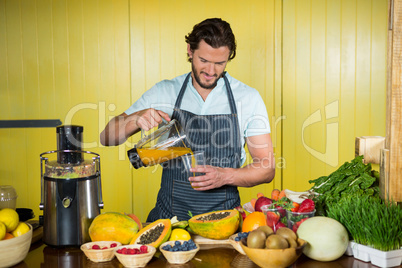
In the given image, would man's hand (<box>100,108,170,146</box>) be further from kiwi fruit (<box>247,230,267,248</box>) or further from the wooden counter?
kiwi fruit (<box>247,230,267,248</box>)

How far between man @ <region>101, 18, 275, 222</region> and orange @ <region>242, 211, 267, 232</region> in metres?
0.82

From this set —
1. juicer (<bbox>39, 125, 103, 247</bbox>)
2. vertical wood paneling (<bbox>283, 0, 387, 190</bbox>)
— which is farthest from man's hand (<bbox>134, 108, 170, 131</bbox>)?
vertical wood paneling (<bbox>283, 0, 387, 190</bbox>)

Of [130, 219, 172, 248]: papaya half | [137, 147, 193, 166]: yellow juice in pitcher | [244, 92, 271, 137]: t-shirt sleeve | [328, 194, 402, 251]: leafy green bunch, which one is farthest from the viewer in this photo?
[244, 92, 271, 137]: t-shirt sleeve

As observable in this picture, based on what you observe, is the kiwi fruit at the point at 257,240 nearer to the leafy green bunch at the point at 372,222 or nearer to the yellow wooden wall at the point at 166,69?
the leafy green bunch at the point at 372,222

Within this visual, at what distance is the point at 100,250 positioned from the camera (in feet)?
5.11

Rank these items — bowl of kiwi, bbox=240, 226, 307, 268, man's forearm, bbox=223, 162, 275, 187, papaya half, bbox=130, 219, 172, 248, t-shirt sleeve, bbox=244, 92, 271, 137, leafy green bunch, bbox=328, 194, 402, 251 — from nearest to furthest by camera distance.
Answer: bowl of kiwi, bbox=240, 226, 307, 268 < leafy green bunch, bbox=328, 194, 402, 251 < papaya half, bbox=130, 219, 172, 248 < man's forearm, bbox=223, 162, 275, 187 < t-shirt sleeve, bbox=244, 92, 271, 137

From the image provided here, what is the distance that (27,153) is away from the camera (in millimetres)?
3824

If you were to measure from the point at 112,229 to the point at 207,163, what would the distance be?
115cm

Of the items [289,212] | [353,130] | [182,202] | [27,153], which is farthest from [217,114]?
[27,153]

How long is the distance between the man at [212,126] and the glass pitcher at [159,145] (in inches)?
22.2

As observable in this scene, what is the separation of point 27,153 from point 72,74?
79cm

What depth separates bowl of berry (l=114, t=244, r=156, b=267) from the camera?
→ 1.50 metres

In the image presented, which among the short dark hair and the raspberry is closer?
the raspberry

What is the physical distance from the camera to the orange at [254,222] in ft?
5.63
